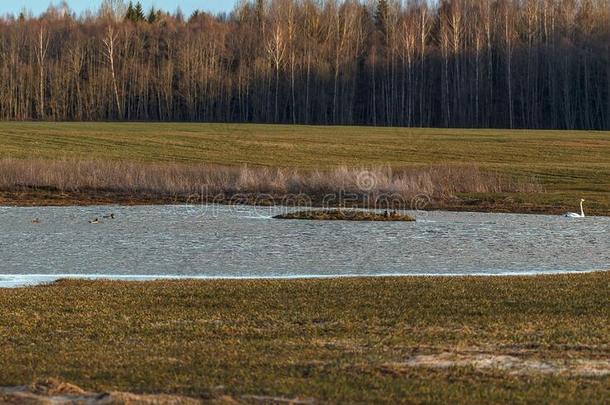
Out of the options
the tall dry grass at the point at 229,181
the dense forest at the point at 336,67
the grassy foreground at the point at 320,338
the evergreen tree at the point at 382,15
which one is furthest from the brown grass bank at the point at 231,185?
the evergreen tree at the point at 382,15

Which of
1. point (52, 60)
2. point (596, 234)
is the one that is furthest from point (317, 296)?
point (52, 60)

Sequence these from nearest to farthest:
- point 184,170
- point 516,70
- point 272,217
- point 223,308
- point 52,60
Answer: point 223,308, point 272,217, point 184,170, point 516,70, point 52,60

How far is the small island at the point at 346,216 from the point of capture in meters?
26.9

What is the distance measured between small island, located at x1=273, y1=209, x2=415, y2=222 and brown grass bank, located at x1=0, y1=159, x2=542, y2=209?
412 cm

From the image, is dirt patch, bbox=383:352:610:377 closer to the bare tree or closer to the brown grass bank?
the brown grass bank

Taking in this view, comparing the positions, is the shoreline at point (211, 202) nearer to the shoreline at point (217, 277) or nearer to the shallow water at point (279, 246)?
the shallow water at point (279, 246)

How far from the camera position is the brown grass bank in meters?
33.0

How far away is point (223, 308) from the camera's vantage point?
1278 cm

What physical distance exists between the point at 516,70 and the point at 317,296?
8200 cm

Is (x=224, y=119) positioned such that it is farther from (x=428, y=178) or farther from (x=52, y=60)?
(x=428, y=178)

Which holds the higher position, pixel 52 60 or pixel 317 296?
pixel 52 60

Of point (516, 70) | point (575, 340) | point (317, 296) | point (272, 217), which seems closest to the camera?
point (575, 340)

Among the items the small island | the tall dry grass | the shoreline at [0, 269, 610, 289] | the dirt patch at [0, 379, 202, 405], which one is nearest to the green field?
the tall dry grass

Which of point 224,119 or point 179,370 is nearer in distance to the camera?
point 179,370
